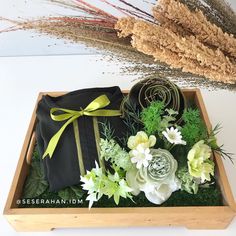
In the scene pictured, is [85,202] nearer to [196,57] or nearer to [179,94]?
[179,94]

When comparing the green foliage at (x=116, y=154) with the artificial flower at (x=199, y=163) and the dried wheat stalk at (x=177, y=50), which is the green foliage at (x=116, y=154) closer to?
the artificial flower at (x=199, y=163)

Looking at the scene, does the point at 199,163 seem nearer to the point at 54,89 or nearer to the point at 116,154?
the point at 116,154

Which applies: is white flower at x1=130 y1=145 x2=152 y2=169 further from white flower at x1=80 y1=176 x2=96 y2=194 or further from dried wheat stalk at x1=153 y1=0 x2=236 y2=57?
dried wheat stalk at x1=153 y1=0 x2=236 y2=57

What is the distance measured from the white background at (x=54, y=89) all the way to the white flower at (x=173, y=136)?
0.65 feet

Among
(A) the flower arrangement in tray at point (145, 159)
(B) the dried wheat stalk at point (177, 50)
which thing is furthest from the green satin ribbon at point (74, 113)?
(B) the dried wheat stalk at point (177, 50)

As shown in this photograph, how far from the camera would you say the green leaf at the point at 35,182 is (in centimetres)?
64

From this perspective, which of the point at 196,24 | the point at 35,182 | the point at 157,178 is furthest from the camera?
the point at 196,24

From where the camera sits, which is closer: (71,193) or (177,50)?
(71,193)

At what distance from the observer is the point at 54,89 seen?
102 cm

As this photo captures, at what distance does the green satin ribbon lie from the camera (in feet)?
2.06

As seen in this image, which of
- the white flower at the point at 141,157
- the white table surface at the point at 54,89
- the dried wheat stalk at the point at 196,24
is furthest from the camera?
the dried wheat stalk at the point at 196,24

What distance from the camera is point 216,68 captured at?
1020 mm

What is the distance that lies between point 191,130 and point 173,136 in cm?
6

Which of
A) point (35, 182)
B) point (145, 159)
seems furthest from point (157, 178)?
point (35, 182)
